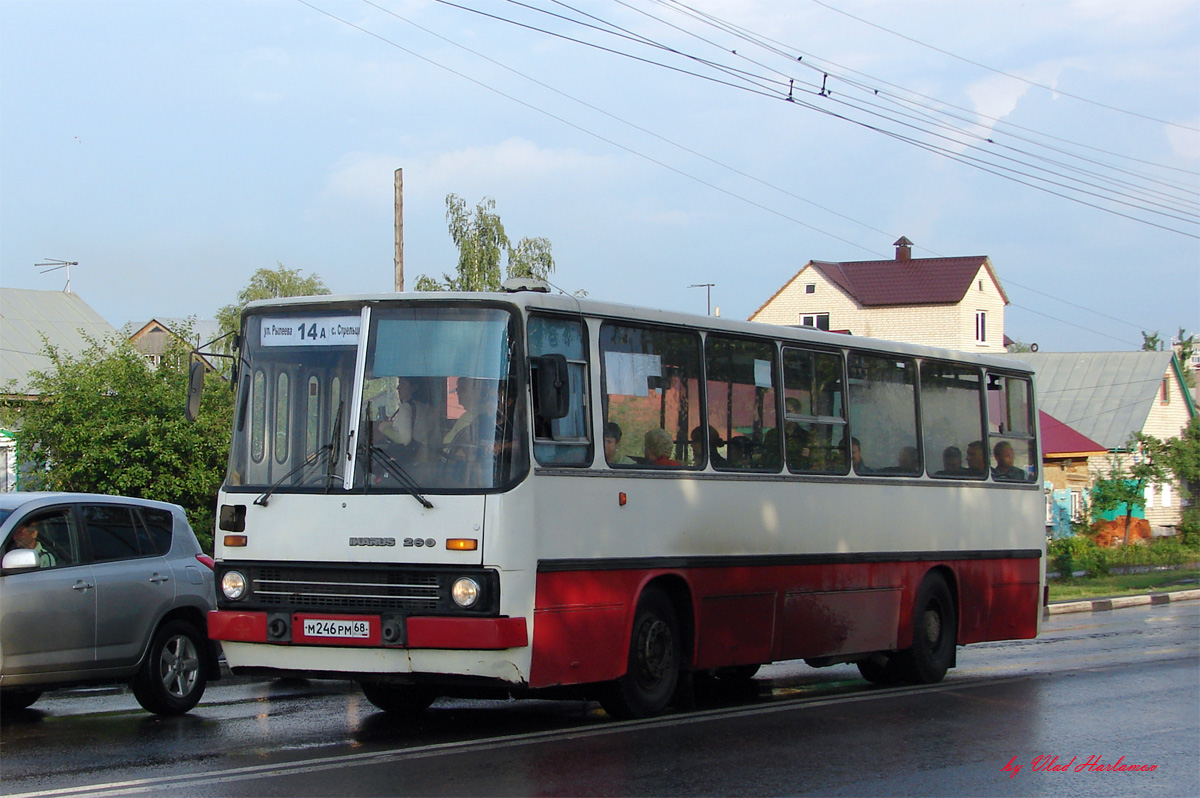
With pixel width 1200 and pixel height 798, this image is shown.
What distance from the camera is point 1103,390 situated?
188ft

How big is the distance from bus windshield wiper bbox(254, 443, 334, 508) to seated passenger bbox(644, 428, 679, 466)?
7.60 feet

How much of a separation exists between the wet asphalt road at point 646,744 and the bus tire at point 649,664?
19 cm

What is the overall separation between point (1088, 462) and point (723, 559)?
43.2 meters

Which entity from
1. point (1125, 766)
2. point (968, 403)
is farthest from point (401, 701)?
point (968, 403)

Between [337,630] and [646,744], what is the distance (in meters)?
2.09

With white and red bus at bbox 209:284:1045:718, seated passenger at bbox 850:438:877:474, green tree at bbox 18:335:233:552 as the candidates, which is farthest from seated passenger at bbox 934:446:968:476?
green tree at bbox 18:335:233:552

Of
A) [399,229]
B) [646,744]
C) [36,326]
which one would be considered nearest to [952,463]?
[646,744]

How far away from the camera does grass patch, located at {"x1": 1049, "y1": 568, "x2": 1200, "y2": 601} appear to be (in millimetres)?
28344

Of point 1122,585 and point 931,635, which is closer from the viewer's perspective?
point 931,635

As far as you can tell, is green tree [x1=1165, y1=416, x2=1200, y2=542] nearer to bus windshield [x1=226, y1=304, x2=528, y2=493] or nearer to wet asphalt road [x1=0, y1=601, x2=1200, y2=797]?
wet asphalt road [x1=0, y1=601, x2=1200, y2=797]

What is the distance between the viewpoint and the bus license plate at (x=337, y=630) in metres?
8.48

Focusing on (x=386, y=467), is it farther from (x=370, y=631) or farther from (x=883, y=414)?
(x=883, y=414)

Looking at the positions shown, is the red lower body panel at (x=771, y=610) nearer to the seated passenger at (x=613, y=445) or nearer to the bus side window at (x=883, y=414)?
the seated passenger at (x=613, y=445)

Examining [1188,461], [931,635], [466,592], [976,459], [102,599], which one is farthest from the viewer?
[1188,461]
